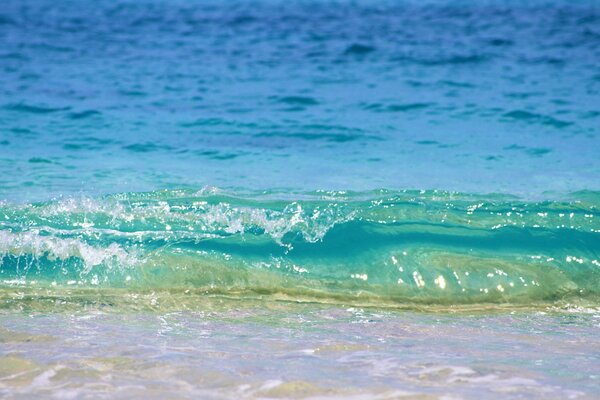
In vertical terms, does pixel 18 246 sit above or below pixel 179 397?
above

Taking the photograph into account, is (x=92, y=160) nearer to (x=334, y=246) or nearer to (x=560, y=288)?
(x=334, y=246)

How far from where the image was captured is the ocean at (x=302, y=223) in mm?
3561

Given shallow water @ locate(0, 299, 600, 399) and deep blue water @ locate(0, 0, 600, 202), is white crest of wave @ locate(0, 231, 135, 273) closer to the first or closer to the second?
shallow water @ locate(0, 299, 600, 399)

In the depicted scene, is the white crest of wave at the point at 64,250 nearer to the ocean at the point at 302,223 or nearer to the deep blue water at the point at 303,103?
the ocean at the point at 302,223

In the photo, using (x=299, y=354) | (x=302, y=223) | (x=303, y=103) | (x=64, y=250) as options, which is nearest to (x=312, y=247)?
(x=302, y=223)

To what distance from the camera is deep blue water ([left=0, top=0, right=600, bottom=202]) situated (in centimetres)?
785

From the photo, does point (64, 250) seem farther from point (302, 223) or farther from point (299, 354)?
point (299, 354)

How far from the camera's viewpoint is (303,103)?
1089cm

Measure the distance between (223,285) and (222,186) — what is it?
2.20m

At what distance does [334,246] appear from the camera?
18.6 feet

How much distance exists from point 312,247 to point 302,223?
0.89 feet

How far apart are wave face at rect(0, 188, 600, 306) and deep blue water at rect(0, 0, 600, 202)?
0.86 m

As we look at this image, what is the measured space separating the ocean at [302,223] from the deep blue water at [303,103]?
5 cm

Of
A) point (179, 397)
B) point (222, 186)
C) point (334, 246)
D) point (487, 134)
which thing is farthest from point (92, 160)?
point (179, 397)
